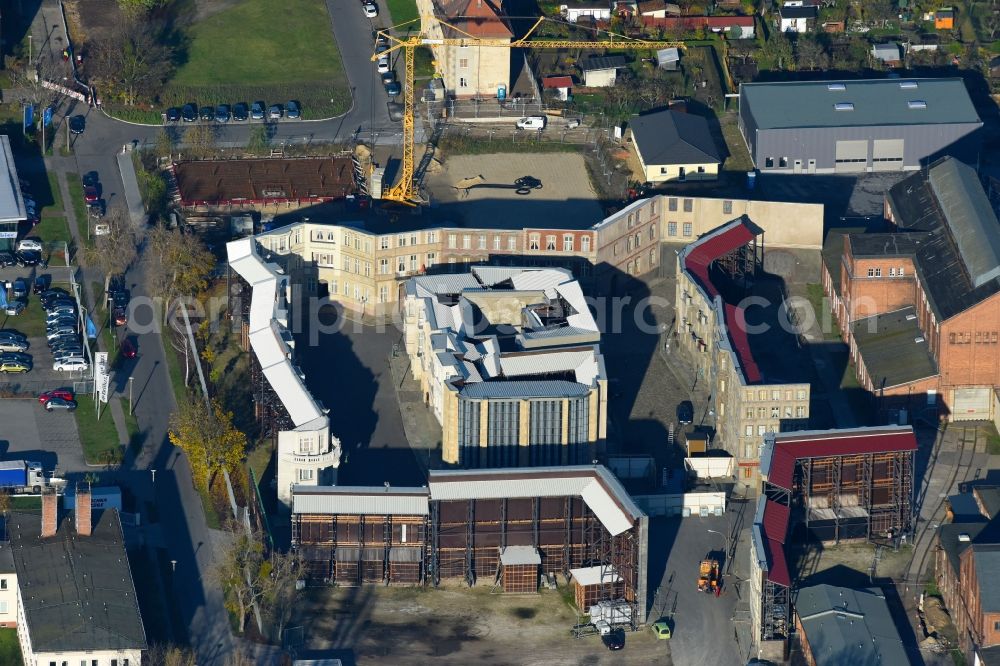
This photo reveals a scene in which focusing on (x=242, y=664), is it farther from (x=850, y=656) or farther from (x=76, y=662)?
(x=850, y=656)

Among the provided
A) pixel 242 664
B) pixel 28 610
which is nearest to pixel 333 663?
pixel 242 664

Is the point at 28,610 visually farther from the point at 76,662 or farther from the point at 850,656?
the point at 850,656

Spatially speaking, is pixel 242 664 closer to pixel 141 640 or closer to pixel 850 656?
pixel 141 640

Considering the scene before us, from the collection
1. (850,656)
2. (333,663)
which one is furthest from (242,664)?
(850,656)

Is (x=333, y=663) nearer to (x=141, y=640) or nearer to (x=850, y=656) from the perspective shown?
(x=141, y=640)

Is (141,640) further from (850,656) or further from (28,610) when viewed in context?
(850,656)
